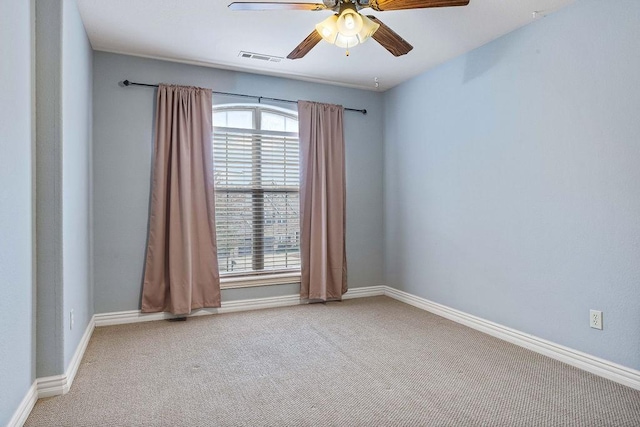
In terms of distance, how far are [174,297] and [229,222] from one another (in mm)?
928

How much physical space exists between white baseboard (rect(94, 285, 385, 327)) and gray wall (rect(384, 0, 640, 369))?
0.69 meters

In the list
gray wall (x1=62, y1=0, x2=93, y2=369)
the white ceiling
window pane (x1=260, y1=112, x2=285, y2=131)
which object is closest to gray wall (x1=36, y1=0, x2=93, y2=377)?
gray wall (x1=62, y1=0, x2=93, y2=369)

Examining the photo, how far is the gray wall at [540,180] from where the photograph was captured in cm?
254

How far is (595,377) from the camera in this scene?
2594 millimetres

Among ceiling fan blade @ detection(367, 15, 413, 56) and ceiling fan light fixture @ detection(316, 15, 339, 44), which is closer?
ceiling fan light fixture @ detection(316, 15, 339, 44)

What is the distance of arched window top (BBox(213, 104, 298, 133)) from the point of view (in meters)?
4.25

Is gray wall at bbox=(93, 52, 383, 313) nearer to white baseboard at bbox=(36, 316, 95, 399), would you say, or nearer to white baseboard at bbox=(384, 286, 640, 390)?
white baseboard at bbox=(36, 316, 95, 399)

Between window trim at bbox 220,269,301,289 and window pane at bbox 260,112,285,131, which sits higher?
window pane at bbox 260,112,285,131

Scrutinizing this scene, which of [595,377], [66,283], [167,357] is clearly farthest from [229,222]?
[595,377]

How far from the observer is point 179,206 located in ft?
12.7

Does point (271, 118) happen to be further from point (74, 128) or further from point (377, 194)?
point (74, 128)
